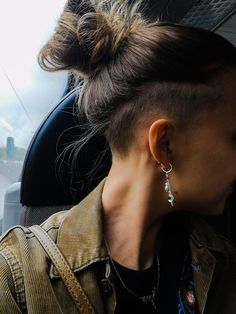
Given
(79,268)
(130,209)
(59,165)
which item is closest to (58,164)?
(59,165)

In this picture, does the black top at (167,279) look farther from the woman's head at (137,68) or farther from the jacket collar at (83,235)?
the woman's head at (137,68)

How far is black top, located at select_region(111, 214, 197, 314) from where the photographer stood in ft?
3.50

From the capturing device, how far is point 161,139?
3.42 ft

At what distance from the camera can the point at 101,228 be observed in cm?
107

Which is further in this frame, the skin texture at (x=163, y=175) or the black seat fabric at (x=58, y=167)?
the black seat fabric at (x=58, y=167)

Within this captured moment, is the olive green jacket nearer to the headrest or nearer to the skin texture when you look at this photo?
the skin texture

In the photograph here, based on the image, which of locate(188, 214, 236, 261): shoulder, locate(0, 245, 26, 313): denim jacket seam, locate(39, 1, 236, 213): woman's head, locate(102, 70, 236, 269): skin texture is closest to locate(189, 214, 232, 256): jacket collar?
locate(188, 214, 236, 261): shoulder

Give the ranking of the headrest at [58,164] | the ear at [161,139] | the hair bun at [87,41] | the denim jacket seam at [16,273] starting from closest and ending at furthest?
the denim jacket seam at [16,273] < the ear at [161,139] < the hair bun at [87,41] < the headrest at [58,164]

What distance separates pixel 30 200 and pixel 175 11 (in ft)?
2.64

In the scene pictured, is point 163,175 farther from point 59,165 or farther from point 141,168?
point 59,165

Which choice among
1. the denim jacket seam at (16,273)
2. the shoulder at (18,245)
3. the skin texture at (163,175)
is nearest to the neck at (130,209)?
the skin texture at (163,175)

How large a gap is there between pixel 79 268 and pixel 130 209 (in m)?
0.20

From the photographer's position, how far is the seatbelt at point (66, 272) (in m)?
0.95

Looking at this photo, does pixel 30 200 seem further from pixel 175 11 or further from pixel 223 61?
pixel 175 11
